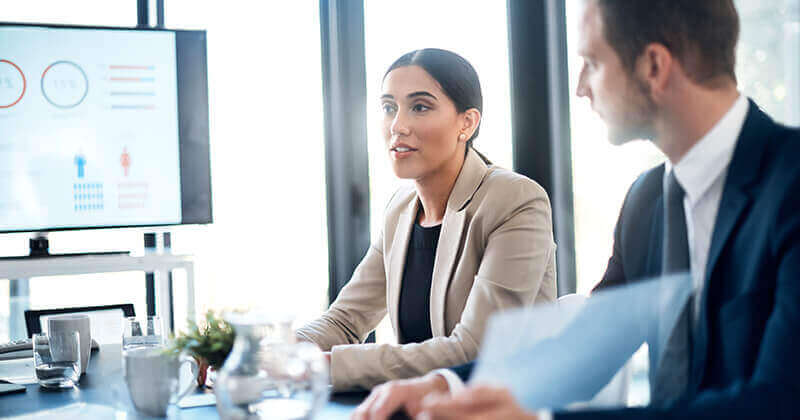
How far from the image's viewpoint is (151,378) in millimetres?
1230

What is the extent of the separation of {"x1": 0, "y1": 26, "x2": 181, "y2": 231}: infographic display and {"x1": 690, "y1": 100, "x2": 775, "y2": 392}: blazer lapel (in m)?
2.37

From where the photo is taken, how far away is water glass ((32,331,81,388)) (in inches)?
62.4

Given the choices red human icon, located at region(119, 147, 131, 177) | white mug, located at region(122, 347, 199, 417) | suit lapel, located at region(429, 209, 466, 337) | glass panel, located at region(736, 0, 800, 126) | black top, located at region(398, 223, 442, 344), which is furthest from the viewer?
red human icon, located at region(119, 147, 131, 177)

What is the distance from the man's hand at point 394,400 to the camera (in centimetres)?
107

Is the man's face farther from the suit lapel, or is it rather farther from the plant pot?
the plant pot

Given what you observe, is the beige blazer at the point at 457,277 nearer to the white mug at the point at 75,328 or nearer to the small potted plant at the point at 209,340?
the small potted plant at the point at 209,340

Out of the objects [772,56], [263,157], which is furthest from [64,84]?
[772,56]

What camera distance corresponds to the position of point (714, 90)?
112 centimetres

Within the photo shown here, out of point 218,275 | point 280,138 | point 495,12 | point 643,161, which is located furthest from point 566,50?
point 218,275

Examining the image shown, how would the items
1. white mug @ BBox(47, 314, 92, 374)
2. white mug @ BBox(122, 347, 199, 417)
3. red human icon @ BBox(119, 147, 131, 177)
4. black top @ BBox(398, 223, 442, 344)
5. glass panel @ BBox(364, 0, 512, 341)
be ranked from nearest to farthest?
1. white mug @ BBox(122, 347, 199, 417)
2. white mug @ BBox(47, 314, 92, 374)
3. black top @ BBox(398, 223, 442, 344)
4. red human icon @ BBox(119, 147, 131, 177)
5. glass panel @ BBox(364, 0, 512, 341)

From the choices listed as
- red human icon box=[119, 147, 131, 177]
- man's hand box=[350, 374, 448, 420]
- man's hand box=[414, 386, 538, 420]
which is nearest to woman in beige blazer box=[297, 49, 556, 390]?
man's hand box=[350, 374, 448, 420]

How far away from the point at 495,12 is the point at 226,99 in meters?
1.50

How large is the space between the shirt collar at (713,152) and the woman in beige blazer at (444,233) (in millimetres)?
637

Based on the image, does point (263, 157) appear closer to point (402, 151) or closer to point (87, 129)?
point (87, 129)
